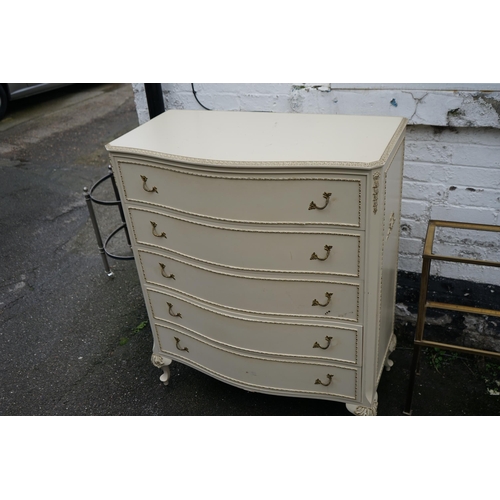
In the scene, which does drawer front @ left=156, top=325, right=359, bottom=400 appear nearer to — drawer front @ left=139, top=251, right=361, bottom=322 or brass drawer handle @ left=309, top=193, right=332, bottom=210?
drawer front @ left=139, top=251, right=361, bottom=322

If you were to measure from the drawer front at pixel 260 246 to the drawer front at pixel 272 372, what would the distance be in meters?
0.52

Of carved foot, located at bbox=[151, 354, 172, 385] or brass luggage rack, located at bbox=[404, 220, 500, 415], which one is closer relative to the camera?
brass luggage rack, located at bbox=[404, 220, 500, 415]

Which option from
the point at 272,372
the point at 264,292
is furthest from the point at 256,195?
the point at 272,372

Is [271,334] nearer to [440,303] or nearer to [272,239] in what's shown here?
[272,239]

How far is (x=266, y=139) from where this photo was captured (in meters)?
2.06

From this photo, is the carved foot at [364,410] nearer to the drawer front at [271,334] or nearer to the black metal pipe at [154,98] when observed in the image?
the drawer front at [271,334]

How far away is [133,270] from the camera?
3.89 meters

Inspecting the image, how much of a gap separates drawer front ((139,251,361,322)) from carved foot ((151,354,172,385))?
0.57m

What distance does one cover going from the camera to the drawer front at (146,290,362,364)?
2.16 m

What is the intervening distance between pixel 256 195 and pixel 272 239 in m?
0.19

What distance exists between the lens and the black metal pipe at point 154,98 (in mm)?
2807

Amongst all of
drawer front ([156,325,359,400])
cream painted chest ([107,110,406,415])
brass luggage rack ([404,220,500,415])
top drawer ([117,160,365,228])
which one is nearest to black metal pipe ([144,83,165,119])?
cream painted chest ([107,110,406,415])

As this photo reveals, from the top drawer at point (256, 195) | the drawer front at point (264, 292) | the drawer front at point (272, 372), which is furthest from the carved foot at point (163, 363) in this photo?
the top drawer at point (256, 195)

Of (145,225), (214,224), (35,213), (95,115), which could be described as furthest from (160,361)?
(95,115)
